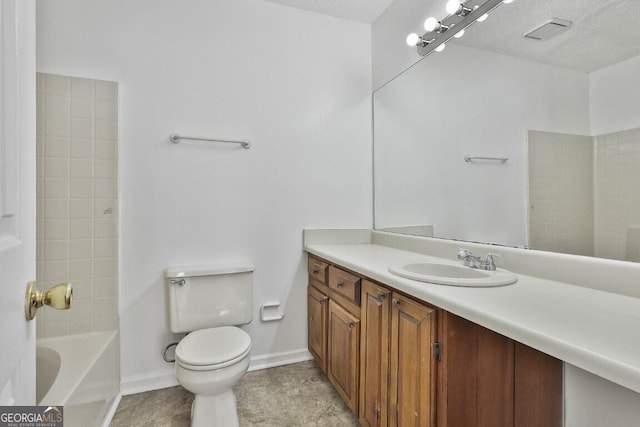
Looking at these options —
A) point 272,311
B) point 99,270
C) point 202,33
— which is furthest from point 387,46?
point 99,270

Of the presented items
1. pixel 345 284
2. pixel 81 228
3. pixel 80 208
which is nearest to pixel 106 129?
Result: pixel 80 208

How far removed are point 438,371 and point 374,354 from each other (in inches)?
15.9

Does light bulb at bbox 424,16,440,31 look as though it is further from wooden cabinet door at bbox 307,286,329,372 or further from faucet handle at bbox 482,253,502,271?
wooden cabinet door at bbox 307,286,329,372

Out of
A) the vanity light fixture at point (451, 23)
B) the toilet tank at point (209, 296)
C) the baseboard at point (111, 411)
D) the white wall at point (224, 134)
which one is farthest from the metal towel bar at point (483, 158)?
the baseboard at point (111, 411)

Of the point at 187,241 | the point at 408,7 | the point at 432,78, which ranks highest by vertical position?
the point at 408,7

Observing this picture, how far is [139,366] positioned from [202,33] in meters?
2.08

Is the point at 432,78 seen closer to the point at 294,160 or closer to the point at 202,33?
the point at 294,160

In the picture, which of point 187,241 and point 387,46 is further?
point 387,46

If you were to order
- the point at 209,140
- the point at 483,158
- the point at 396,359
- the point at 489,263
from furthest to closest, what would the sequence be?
the point at 209,140, the point at 483,158, the point at 489,263, the point at 396,359

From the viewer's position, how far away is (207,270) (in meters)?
1.89

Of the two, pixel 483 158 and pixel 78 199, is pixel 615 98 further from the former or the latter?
pixel 78 199

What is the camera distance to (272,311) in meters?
2.21

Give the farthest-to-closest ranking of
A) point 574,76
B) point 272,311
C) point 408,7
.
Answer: point 272,311
point 408,7
point 574,76

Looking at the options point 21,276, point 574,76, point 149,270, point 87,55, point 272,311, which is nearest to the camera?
point 21,276
